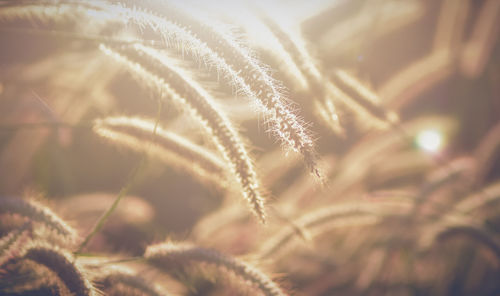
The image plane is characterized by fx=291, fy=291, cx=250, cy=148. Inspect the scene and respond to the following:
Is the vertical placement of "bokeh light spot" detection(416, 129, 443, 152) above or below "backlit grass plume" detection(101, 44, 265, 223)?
above

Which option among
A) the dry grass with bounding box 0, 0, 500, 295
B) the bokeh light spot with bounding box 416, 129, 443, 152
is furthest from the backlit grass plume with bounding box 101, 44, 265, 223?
the bokeh light spot with bounding box 416, 129, 443, 152

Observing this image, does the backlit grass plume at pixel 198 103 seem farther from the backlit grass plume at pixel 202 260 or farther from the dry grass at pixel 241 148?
the backlit grass plume at pixel 202 260

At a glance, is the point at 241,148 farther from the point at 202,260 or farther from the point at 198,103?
the point at 202,260

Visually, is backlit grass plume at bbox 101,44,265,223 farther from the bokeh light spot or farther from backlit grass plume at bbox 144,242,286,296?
the bokeh light spot

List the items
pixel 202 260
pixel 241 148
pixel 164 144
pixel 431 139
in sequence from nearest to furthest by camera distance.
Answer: pixel 241 148 < pixel 202 260 < pixel 164 144 < pixel 431 139

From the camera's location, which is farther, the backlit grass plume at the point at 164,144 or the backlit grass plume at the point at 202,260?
the backlit grass plume at the point at 164,144

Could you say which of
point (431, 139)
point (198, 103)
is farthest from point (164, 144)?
point (431, 139)

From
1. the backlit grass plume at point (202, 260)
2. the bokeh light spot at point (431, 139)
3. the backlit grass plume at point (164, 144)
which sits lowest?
the backlit grass plume at point (202, 260)

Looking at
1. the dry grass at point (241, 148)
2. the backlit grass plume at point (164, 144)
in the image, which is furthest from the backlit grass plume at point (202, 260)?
the backlit grass plume at point (164, 144)

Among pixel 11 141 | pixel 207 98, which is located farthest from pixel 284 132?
pixel 11 141

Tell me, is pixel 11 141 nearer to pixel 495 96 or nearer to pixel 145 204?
pixel 145 204

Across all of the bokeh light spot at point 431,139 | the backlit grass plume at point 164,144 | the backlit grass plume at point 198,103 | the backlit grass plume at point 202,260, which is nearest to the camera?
the backlit grass plume at point 198,103

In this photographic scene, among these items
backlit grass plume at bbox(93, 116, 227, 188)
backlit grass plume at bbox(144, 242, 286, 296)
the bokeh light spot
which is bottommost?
backlit grass plume at bbox(144, 242, 286, 296)
